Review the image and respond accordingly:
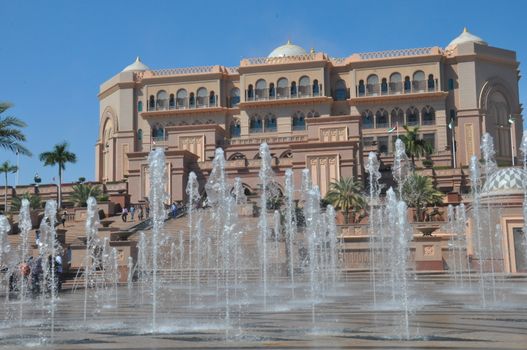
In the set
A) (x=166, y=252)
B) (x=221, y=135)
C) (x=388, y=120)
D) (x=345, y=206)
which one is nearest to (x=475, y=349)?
(x=166, y=252)

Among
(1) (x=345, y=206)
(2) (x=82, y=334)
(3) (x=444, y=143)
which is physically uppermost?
(3) (x=444, y=143)

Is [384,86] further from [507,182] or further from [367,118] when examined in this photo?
[507,182]

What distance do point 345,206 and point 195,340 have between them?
26.6m

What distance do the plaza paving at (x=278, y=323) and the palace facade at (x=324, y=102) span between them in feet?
107

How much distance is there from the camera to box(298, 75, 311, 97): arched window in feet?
178

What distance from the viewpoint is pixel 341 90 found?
55.5m

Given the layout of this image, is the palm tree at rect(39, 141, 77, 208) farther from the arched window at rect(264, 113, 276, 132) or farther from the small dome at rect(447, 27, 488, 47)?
the small dome at rect(447, 27, 488, 47)

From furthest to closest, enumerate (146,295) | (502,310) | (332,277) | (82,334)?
(332,277) < (146,295) < (502,310) < (82,334)

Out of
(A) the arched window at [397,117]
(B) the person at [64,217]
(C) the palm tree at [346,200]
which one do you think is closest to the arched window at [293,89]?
(A) the arched window at [397,117]

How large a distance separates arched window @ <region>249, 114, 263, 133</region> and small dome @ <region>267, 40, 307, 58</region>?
24.7 ft

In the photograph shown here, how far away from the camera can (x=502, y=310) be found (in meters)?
11.3

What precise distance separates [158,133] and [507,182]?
40.0 meters

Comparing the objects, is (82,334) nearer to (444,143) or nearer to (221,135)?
(221,135)

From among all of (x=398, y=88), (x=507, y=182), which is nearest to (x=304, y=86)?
(x=398, y=88)
